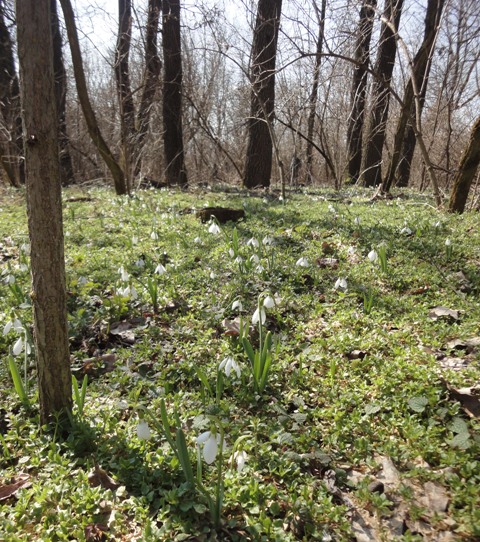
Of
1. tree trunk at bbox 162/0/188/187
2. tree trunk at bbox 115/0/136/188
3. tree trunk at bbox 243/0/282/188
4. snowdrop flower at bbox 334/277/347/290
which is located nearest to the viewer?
snowdrop flower at bbox 334/277/347/290

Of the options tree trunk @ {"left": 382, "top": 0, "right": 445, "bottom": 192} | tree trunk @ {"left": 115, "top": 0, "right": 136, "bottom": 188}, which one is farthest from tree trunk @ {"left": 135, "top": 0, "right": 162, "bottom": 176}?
tree trunk @ {"left": 382, "top": 0, "right": 445, "bottom": 192}

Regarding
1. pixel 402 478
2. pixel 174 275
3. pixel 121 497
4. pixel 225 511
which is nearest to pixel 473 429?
pixel 402 478

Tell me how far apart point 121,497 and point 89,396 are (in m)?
0.78

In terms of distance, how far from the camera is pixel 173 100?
10938mm

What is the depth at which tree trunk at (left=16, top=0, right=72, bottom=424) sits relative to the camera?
5.28 feet

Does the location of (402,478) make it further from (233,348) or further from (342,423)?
(233,348)

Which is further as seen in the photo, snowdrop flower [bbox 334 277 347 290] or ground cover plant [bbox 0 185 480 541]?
snowdrop flower [bbox 334 277 347 290]

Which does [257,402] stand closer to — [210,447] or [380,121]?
[210,447]

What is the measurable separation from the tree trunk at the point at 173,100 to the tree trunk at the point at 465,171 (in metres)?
6.81

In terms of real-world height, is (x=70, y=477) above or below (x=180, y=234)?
below

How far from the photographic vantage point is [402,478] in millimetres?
1789

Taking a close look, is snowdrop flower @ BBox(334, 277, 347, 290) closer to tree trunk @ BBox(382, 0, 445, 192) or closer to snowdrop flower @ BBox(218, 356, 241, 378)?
snowdrop flower @ BBox(218, 356, 241, 378)

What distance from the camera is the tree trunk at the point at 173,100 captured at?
1041 centimetres

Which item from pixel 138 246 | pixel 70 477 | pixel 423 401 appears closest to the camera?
pixel 70 477
